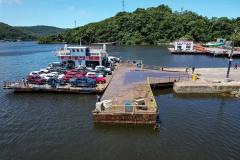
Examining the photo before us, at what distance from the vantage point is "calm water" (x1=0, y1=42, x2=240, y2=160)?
2677 centimetres

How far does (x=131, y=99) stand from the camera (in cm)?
3841

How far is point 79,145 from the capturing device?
2834 cm

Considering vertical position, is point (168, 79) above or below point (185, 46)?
below

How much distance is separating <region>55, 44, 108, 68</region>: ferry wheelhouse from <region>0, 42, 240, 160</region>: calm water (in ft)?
80.7

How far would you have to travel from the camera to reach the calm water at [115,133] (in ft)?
87.8

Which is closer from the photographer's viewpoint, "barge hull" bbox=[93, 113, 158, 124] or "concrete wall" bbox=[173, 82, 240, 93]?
"barge hull" bbox=[93, 113, 158, 124]

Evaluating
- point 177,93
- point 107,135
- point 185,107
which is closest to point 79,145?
point 107,135

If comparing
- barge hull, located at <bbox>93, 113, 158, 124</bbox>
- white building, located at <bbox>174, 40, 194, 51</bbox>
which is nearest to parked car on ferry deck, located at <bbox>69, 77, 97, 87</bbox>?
barge hull, located at <bbox>93, 113, 158, 124</bbox>

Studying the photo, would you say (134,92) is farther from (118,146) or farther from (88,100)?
(118,146)

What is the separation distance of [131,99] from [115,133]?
8158mm

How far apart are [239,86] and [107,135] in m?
29.1

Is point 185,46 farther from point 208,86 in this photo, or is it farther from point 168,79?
point 208,86

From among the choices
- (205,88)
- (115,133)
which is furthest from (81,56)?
(115,133)

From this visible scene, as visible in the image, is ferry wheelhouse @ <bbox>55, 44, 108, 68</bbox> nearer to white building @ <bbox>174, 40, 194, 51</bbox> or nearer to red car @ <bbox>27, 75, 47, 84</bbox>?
red car @ <bbox>27, 75, 47, 84</bbox>
